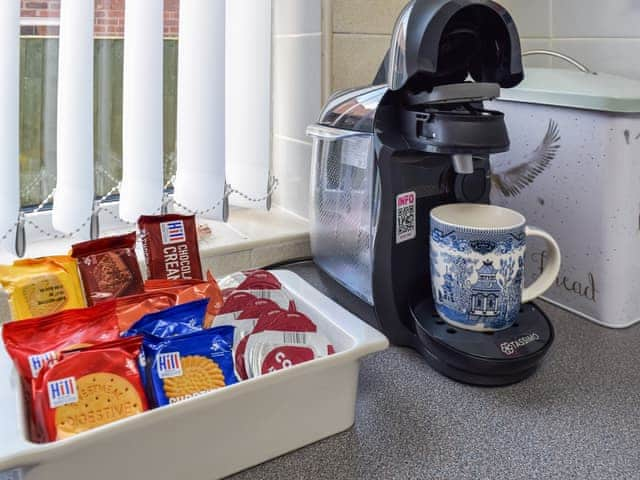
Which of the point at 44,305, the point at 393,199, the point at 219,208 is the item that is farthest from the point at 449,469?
the point at 219,208

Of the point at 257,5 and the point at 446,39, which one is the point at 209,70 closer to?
the point at 257,5

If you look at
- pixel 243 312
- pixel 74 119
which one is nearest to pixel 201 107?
pixel 74 119

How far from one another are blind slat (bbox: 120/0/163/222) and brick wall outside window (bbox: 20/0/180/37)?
0.07 ft

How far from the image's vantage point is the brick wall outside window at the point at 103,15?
2.49 feet

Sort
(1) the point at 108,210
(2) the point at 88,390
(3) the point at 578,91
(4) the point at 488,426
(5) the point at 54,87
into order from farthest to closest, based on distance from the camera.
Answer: (1) the point at 108,210 → (5) the point at 54,87 → (3) the point at 578,91 → (4) the point at 488,426 → (2) the point at 88,390

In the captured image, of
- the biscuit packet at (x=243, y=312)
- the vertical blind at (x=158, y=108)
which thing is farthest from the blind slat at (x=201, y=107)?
the biscuit packet at (x=243, y=312)

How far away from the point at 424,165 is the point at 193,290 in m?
0.26

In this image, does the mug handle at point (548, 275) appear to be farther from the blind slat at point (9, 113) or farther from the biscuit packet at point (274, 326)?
the blind slat at point (9, 113)

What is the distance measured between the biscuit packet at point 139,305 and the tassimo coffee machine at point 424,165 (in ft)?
0.70

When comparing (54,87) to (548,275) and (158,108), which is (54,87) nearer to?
(158,108)

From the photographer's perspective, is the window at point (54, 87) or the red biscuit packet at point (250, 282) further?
the window at point (54, 87)

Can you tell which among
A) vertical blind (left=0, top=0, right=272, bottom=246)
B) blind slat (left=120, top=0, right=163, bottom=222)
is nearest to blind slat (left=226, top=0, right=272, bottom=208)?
vertical blind (left=0, top=0, right=272, bottom=246)

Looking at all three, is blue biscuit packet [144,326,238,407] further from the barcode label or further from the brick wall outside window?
the brick wall outside window

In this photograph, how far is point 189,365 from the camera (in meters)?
0.46
